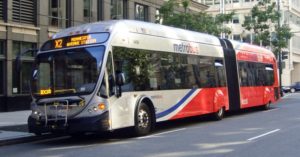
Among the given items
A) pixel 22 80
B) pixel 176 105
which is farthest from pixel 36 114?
pixel 22 80

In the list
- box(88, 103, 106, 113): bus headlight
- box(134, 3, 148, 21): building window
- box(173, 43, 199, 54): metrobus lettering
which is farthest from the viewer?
box(134, 3, 148, 21): building window

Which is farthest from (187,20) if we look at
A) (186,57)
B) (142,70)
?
(142,70)

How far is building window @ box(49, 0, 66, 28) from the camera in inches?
1144

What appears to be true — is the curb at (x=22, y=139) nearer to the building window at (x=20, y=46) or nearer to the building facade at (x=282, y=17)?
the building window at (x=20, y=46)

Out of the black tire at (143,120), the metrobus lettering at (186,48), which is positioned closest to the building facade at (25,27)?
the metrobus lettering at (186,48)

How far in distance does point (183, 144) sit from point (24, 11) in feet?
56.7

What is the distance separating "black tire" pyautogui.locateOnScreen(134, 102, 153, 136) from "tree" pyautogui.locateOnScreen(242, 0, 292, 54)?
96.9 feet

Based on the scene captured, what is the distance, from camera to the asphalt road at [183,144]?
11.0 metres

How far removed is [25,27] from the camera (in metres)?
26.5

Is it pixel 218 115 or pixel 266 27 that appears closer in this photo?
pixel 218 115

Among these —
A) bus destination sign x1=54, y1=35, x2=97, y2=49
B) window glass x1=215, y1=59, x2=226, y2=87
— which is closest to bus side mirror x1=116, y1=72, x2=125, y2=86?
bus destination sign x1=54, y1=35, x2=97, y2=49

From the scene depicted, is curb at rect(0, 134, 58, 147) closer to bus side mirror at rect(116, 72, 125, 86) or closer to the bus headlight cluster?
the bus headlight cluster

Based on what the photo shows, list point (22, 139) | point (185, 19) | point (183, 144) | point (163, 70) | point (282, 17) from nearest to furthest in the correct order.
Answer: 1. point (183, 144)
2. point (22, 139)
3. point (163, 70)
4. point (185, 19)
5. point (282, 17)

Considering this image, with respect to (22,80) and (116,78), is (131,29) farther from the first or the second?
(22,80)
